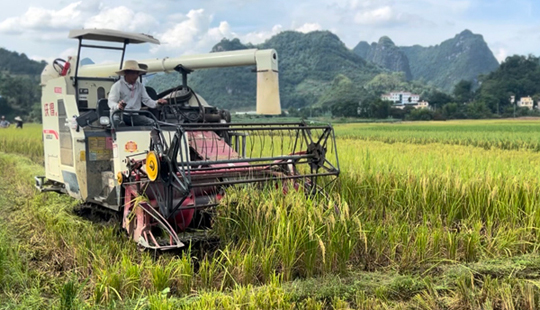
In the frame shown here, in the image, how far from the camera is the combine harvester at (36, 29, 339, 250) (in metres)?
4.64

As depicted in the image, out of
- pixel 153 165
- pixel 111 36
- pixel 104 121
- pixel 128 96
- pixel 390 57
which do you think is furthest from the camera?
pixel 390 57

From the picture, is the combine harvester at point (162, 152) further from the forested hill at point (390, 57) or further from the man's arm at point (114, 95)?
the forested hill at point (390, 57)

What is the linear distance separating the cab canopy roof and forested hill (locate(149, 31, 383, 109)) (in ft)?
194

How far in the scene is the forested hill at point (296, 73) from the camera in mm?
72188

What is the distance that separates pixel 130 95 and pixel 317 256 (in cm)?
338

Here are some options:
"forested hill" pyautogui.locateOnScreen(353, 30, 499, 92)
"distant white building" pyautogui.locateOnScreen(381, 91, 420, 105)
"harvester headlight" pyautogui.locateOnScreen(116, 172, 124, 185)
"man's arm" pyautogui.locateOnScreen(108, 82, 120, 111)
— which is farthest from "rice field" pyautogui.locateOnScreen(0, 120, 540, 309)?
"forested hill" pyautogui.locateOnScreen(353, 30, 499, 92)

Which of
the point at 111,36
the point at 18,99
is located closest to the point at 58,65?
the point at 111,36

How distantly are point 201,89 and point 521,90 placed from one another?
2134 inches

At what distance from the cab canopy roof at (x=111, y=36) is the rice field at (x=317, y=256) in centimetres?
251

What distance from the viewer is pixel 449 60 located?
189875 mm

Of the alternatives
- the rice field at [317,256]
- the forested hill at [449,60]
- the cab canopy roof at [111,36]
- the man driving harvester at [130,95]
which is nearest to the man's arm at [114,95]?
the man driving harvester at [130,95]

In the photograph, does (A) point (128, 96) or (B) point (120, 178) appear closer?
(B) point (120, 178)

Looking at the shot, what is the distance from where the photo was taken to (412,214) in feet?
19.1

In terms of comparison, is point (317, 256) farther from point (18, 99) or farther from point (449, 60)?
point (449, 60)
